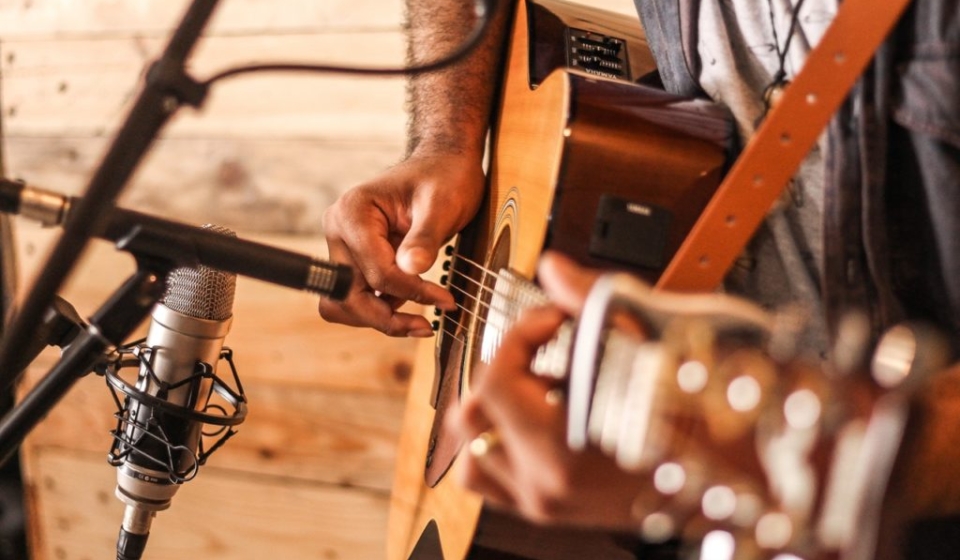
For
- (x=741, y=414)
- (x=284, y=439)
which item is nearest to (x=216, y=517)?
(x=284, y=439)

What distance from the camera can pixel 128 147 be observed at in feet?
1.62

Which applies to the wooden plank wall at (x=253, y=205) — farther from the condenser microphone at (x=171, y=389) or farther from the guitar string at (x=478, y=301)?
the condenser microphone at (x=171, y=389)

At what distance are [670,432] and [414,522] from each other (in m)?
0.76

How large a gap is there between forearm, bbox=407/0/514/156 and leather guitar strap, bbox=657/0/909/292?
0.48 m

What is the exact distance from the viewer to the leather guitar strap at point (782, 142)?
0.64 m

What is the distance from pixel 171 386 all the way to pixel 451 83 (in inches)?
21.7

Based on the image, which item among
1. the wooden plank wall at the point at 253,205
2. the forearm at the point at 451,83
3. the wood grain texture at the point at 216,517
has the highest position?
the forearm at the point at 451,83

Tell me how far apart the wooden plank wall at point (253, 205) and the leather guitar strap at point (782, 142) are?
0.69 meters

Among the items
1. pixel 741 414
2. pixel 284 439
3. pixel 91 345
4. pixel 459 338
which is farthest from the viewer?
pixel 284 439

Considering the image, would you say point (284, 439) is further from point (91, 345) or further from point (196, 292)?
point (91, 345)

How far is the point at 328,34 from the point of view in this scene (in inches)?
56.3

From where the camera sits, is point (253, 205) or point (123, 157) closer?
point (123, 157)

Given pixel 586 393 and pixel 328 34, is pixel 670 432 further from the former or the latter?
pixel 328 34

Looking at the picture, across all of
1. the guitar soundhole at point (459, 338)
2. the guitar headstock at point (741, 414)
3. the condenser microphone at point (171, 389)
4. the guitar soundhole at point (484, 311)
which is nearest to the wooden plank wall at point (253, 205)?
the guitar soundhole at point (459, 338)
